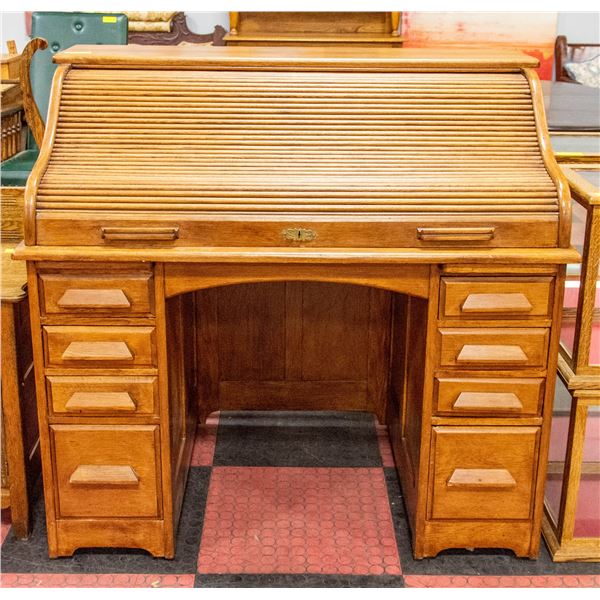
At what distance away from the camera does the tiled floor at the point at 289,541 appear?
8.46 ft

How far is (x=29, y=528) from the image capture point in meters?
2.76

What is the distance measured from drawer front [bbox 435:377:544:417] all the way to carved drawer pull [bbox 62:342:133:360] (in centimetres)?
91

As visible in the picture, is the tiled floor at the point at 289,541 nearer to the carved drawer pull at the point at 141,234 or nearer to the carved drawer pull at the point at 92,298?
the carved drawer pull at the point at 92,298

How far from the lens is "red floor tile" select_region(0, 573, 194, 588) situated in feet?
8.36

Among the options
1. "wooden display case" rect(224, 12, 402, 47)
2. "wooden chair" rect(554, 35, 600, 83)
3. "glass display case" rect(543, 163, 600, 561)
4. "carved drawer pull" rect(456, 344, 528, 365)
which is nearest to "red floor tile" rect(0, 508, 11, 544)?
"carved drawer pull" rect(456, 344, 528, 365)

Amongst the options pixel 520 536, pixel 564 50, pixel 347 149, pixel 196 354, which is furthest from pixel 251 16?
pixel 520 536

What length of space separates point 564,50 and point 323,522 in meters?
5.30

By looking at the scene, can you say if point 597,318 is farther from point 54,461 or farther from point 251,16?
point 251,16

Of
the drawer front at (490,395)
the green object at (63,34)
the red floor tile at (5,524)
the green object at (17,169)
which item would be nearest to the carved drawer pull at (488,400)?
the drawer front at (490,395)

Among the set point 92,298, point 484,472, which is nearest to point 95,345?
point 92,298

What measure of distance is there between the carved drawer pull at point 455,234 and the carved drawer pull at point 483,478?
2.38 feet

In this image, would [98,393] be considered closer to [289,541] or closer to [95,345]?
[95,345]

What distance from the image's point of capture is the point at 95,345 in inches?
93.8

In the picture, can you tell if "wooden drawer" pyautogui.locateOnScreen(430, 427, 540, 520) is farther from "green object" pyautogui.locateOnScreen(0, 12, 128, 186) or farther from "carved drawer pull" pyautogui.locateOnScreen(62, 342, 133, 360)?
"green object" pyautogui.locateOnScreen(0, 12, 128, 186)
